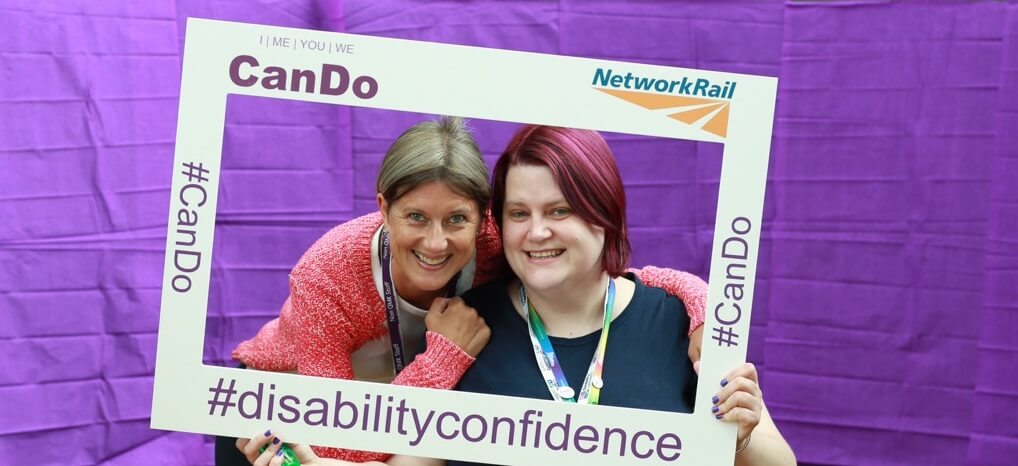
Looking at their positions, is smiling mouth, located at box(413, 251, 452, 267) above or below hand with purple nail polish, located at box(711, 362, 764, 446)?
above

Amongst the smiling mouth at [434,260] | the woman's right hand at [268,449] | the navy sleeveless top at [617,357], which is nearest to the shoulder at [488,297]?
the navy sleeveless top at [617,357]

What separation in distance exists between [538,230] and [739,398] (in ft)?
1.64

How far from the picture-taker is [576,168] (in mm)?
1958

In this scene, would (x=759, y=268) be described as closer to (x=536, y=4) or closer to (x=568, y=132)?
(x=536, y=4)

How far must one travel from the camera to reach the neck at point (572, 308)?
6.96ft

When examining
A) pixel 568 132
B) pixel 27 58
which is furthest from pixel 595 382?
pixel 27 58

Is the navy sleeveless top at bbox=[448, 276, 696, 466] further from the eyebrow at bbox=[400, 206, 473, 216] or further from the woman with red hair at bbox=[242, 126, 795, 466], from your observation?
the eyebrow at bbox=[400, 206, 473, 216]

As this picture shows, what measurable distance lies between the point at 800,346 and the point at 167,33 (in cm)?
250

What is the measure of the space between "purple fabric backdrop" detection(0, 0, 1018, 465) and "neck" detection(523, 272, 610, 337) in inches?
60.6

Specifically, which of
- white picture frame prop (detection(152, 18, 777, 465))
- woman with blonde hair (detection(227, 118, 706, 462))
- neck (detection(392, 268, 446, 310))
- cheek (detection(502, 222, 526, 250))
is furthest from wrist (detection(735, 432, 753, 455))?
neck (detection(392, 268, 446, 310))

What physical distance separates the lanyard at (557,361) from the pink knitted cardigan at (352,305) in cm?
15

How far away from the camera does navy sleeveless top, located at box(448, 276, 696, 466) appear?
2029 millimetres

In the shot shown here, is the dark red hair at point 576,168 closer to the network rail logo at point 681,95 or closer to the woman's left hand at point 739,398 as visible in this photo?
the network rail logo at point 681,95

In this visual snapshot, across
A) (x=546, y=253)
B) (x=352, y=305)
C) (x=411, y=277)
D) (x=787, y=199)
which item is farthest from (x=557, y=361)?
(x=787, y=199)
